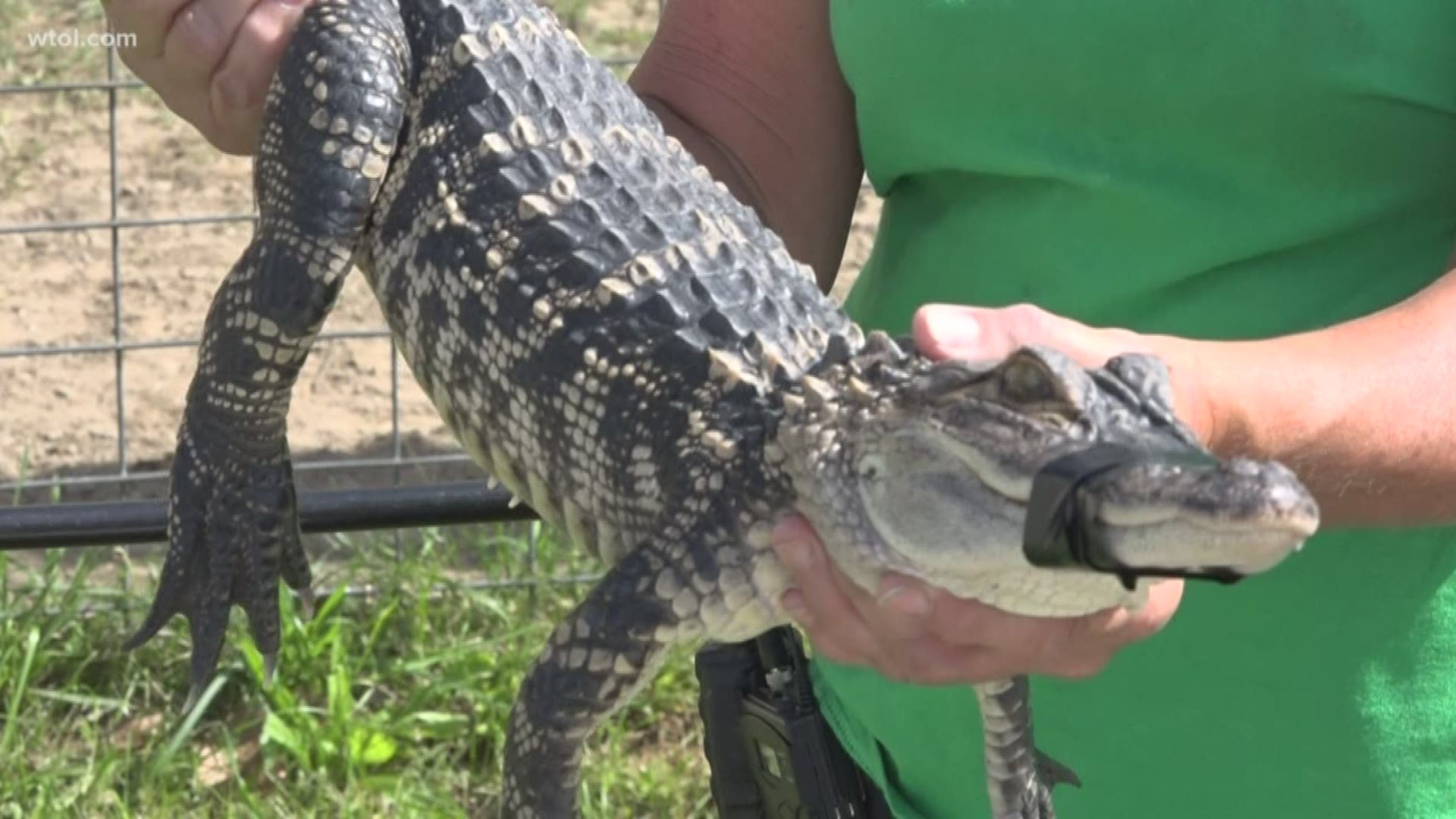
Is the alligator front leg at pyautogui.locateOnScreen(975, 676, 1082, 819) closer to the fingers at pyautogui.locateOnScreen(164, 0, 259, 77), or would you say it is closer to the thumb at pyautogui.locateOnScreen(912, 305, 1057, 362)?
the thumb at pyautogui.locateOnScreen(912, 305, 1057, 362)

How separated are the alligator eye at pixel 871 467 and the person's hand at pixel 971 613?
7 centimetres

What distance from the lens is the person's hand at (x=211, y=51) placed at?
72.8 inches

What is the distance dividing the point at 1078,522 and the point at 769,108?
2.68 feet

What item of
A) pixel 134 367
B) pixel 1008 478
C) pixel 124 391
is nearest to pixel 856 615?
pixel 1008 478

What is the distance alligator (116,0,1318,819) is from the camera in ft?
5.22

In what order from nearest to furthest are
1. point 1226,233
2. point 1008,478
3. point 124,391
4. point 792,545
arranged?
point 1008,478 < point 792,545 < point 1226,233 < point 124,391

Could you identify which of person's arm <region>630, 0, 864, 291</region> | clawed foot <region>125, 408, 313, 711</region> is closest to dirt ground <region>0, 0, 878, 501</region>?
clawed foot <region>125, 408, 313, 711</region>

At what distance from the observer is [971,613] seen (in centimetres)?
150

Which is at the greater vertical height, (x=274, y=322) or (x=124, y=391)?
(x=274, y=322)

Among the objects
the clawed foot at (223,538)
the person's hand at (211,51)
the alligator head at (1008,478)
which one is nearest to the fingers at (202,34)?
the person's hand at (211,51)

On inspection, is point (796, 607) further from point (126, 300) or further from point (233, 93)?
point (126, 300)

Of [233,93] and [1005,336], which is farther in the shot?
[233,93]

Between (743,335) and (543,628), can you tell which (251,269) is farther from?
(543,628)

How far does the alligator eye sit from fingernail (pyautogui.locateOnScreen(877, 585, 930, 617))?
3.3 inches
